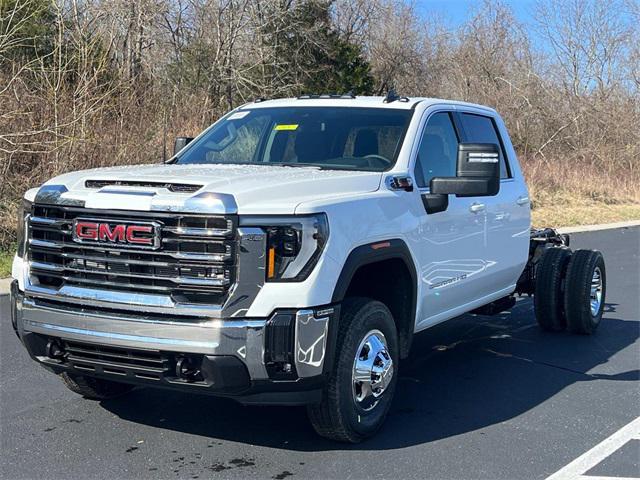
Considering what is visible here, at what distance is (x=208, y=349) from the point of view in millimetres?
3971

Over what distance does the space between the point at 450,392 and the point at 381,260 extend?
160 centimetres

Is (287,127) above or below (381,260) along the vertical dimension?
above

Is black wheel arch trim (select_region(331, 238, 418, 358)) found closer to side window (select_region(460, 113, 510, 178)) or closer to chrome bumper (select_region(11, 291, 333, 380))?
chrome bumper (select_region(11, 291, 333, 380))

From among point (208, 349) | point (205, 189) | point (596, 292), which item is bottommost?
point (596, 292)

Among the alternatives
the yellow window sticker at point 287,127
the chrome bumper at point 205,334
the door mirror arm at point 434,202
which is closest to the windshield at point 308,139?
the yellow window sticker at point 287,127

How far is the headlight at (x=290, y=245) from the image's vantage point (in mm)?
4016

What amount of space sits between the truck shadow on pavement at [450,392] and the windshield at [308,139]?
5.39ft

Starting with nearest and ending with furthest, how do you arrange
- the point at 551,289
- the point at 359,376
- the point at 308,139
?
1. the point at 359,376
2. the point at 308,139
3. the point at 551,289

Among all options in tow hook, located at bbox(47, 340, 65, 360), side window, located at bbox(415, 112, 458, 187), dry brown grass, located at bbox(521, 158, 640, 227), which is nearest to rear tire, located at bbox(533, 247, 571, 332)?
side window, located at bbox(415, 112, 458, 187)

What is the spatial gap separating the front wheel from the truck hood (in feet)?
2.31

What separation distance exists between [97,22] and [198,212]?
14068 millimetres

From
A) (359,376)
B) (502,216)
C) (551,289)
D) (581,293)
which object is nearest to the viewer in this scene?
(359,376)

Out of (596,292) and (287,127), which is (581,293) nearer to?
(596,292)

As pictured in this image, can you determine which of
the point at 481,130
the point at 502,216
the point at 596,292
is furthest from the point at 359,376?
the point at 596,292
